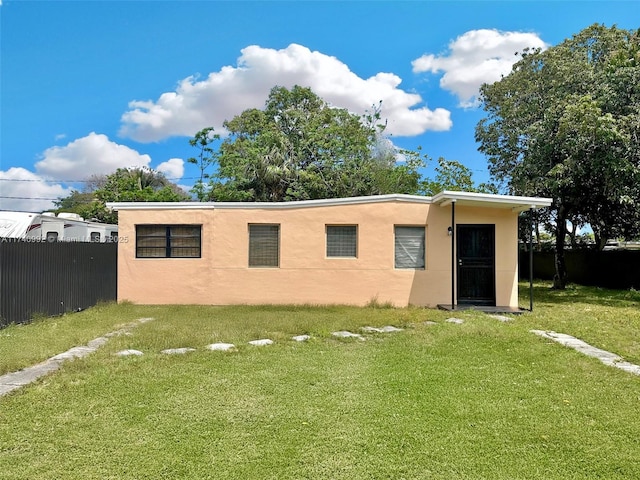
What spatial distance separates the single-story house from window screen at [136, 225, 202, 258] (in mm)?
24

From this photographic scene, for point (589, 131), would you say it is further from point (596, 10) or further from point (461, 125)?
point (461, 125)

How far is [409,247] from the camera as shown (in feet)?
33.1

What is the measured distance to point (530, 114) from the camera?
1353cm

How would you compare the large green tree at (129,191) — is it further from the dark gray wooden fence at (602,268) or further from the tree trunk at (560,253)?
the dark gray wooden fence at (602,268)

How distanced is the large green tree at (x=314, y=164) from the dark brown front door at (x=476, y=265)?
9.28m

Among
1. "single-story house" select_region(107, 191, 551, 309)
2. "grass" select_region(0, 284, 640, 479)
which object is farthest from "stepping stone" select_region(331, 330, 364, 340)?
"single-story house" select_region(107, 191, 551, 309)

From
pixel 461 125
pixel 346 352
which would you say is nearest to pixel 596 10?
pixel 461 125

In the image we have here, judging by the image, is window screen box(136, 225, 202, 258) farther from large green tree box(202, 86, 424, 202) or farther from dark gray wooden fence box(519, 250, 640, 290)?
dark gray wooden fence box(519, 250, 640, 290)

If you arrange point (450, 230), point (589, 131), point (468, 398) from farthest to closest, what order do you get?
point (589, 131) < point (450, 230) < point (468, 398)

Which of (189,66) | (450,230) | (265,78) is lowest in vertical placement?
(450,230)

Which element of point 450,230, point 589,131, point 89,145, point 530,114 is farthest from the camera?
point 89,145

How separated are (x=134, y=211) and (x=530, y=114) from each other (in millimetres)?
11682

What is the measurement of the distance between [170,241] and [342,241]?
4059 mm

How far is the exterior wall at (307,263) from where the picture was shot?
9.91 m
